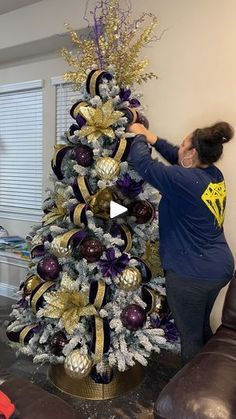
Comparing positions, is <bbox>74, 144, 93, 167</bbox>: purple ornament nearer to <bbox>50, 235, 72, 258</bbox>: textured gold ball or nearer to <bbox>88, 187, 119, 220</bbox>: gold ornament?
<bbox>88, 187, 119, 220</bbox>: gold ornament

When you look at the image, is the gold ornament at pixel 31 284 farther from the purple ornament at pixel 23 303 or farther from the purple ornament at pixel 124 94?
the purple ornament at pixel 124 94

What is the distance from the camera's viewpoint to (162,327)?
6.81 ft

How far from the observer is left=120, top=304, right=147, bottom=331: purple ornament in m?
1.84

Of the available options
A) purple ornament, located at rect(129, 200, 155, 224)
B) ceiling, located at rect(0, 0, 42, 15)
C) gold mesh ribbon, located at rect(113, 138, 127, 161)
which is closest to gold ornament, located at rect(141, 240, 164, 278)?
purple ornament, located at rect(129, 200, 155, 224)

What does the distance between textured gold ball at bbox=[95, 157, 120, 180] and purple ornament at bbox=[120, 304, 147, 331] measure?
2.10 ft

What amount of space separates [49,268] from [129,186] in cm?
57

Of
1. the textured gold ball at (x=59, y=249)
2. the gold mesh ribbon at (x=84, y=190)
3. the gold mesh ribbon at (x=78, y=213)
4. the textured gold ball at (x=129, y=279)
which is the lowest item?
the textured gold ball at (x=129, y=279)

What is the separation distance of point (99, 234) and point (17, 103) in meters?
2.37

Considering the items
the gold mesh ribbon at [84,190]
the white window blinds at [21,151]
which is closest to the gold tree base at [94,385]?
the gold mesh ribbon at [84,190]

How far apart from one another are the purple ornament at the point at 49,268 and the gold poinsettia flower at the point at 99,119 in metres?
0.64

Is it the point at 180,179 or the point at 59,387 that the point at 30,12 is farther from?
the point at 59,387

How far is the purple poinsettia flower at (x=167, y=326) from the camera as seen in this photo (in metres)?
2.05

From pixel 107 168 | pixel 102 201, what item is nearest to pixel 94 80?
A: pixel 107 168

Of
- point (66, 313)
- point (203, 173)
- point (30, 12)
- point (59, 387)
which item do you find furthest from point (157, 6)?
point (59, 387)
